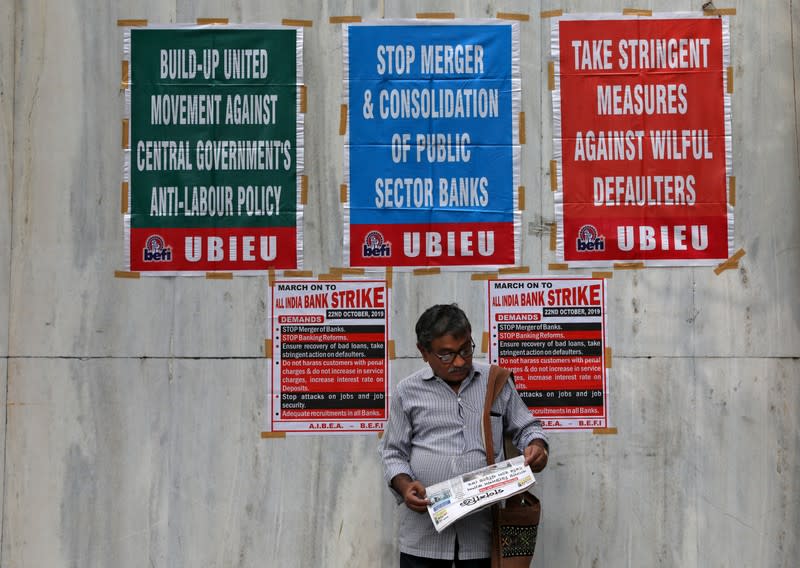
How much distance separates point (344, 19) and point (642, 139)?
1.71m

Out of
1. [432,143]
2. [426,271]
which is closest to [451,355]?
[426,271]

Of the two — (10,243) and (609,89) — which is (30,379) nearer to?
(10,243)

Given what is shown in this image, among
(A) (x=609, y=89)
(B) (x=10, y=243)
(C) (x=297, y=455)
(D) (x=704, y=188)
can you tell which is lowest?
(C) (x=297, y=455)

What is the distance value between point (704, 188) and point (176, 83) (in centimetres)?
287

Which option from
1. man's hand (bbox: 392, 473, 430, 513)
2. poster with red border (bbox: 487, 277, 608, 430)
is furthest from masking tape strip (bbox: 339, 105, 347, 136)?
man's hand (bbox: 392, 473, 430, 513)

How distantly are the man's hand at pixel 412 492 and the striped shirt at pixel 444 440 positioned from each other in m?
0.04

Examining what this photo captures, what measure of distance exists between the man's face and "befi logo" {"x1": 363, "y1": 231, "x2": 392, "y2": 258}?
3.38 ft

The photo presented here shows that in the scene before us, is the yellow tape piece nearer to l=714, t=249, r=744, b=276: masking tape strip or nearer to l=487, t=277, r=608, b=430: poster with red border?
l=487, t=277, r=608, b=430: poster with red border

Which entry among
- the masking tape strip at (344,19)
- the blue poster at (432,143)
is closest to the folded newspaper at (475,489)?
the blue poster at (432,143)

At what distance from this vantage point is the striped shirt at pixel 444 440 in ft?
12.6

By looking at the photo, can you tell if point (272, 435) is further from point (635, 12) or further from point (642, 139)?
point (635, 12)

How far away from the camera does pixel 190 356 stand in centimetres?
478

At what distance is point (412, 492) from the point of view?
374 centimetres

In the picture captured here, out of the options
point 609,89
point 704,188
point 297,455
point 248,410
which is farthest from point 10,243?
point 704,188
